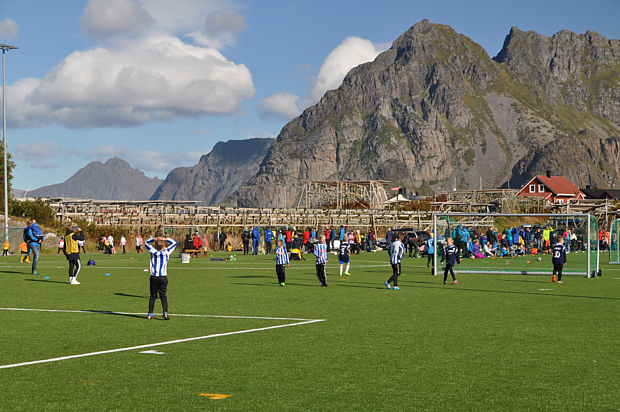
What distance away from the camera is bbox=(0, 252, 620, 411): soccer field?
258 inches

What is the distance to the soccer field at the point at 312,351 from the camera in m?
6.55

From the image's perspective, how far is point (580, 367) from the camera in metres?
7.91

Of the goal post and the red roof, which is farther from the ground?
the red roof

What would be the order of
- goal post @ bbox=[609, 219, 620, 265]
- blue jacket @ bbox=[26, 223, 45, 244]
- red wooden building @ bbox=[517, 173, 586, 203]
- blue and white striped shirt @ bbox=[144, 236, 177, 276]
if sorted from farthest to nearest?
red wooden building @ bbox=[517, 173, 586, 203]
goal post @ bbox=[609, 219, 620, 265]
blue jacket @ bbox=[26, 223, 45, 244]
blue and white striped shirt @ bbox=[144, 236, 177, 276]

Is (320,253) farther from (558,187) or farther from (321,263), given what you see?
(558,187)

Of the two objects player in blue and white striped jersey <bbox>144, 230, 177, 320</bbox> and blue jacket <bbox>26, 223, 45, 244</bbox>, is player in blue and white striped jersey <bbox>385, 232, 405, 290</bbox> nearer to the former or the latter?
player in blue and white striped jersey <bbox>144, 230, 177, 320</bbox>

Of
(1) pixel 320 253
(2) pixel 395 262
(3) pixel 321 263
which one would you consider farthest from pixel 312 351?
(1) pixel 320 253

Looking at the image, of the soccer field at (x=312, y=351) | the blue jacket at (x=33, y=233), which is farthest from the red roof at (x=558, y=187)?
the soccer field at (x=312, y=351)

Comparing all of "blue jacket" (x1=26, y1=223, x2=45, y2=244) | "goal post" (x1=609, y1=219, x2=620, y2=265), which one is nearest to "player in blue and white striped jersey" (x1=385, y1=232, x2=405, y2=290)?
"blue jacket" (x1=26, y1=223, x2=45, y2=244)

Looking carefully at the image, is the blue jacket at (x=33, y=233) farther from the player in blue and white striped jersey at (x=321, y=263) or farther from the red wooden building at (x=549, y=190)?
the red wooden building at (x=549, y=190)

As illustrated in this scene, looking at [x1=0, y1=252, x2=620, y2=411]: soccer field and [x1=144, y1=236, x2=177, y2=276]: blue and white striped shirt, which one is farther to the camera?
[x1=144, y1=236, x2=177, y2=276]: blue and white striped shirt

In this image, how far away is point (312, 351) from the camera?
9.07 meters

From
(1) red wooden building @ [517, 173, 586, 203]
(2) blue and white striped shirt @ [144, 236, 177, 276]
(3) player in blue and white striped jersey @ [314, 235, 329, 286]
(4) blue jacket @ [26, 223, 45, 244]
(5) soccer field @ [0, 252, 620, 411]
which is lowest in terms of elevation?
(5) soccer field @ [0, 252, 620, 411]

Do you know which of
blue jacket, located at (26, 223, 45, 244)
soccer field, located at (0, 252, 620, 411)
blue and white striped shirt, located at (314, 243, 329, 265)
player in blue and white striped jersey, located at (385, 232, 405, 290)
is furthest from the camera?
blue jacket, located at (26, 223, 45, 244)
